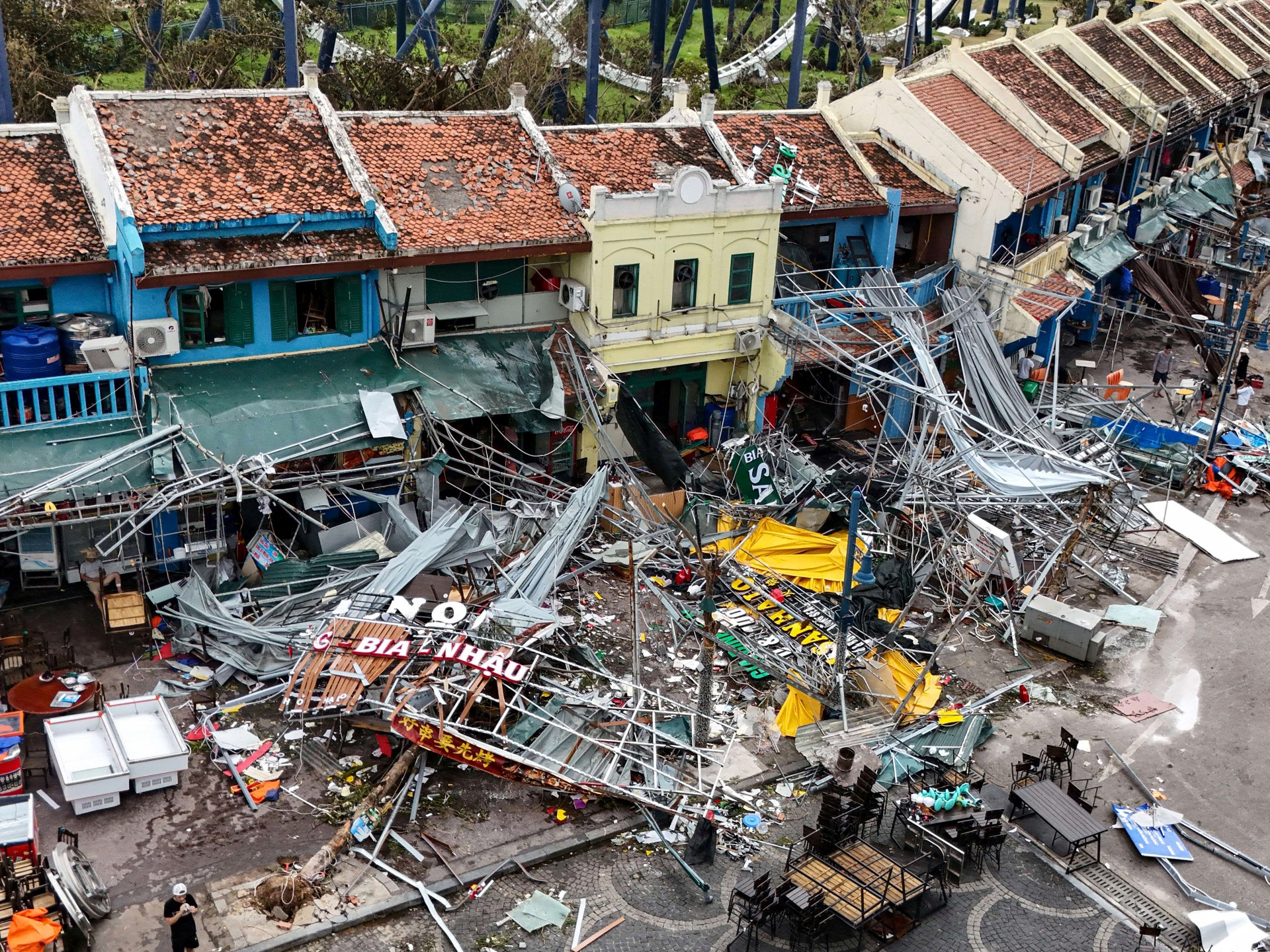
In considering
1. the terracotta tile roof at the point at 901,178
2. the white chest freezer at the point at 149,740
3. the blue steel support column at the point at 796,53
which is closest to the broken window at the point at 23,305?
the white chest freezer at the point at 149,740

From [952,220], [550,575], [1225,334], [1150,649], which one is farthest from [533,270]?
[1225,334]

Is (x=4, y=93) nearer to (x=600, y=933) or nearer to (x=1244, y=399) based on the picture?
(x=600, y=933)

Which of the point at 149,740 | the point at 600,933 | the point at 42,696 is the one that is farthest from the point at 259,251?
the point at 600,933

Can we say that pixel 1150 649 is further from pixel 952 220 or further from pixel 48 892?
pixel 48 892

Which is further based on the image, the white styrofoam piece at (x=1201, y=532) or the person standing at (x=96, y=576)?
the white styrofoam piece at (x=1201, y=532)

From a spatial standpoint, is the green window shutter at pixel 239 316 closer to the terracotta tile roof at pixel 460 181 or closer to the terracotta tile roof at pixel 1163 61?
the terracotta tile roof at pixel 460 181

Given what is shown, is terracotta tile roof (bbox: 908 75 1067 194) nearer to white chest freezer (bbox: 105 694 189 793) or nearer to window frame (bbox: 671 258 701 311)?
window frame (bbox: 671 258 701 311)

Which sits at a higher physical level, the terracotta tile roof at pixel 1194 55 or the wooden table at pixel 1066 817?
the terracotta tile roof at pixel 1194 55
